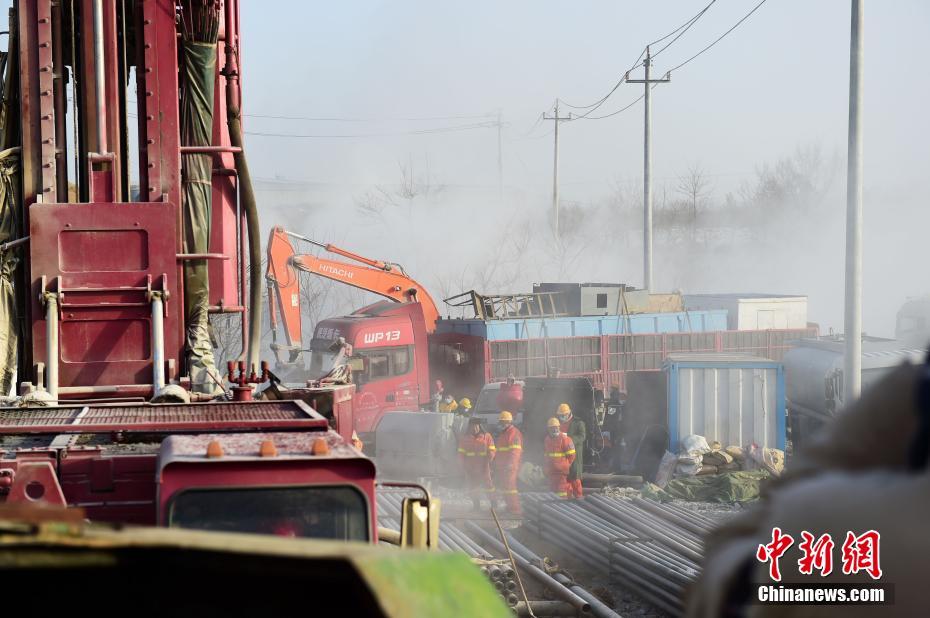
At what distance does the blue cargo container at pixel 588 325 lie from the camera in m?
23.1

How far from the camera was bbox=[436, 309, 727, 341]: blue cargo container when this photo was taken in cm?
2312

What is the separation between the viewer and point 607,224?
62844 mm

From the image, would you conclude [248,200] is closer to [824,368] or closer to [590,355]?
[824,368]

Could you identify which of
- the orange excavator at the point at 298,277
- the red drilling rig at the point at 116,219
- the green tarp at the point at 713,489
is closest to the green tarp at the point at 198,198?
the red drilling rig at the point at 116,219

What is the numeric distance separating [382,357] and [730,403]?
23.2 ft

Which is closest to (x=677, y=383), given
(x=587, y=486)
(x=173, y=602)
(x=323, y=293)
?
(x=587, y=486)

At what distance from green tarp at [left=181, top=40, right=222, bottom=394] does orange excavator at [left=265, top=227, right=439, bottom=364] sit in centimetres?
1333

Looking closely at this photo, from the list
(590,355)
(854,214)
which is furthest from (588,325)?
(854,214)

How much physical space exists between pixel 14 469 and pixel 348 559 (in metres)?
3.07

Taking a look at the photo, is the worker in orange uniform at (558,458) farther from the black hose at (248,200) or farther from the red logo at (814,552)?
the red logo at (814,552)

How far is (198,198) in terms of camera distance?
6836 mm

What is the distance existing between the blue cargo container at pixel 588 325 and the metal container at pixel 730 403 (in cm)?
600

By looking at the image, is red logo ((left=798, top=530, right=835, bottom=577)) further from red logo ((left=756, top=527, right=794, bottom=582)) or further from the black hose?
the black hose

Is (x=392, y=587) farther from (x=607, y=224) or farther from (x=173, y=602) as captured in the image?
(x=607, y=224)
